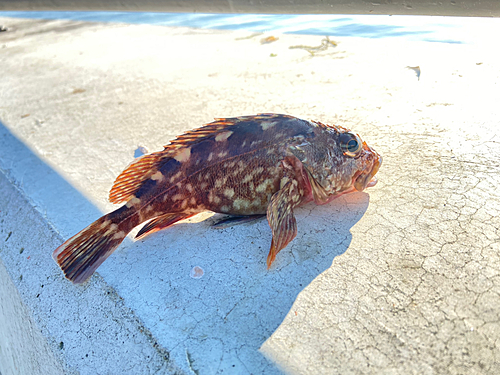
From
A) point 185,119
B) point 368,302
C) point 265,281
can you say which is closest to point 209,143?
point 265,281

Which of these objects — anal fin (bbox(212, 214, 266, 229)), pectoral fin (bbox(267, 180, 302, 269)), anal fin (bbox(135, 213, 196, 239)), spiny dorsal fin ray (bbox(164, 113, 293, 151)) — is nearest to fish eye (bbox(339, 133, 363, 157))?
pectoral fin (bbox(267, 180, 302, 269))

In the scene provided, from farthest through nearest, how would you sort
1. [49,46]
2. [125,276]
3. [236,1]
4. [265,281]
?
[49,46] < [236,1] < [125,276] < [265,281]

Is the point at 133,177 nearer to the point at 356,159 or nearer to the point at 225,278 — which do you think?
the point at 225,278

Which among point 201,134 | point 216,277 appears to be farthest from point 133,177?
point 216,277

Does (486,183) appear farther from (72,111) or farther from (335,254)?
(72,111)

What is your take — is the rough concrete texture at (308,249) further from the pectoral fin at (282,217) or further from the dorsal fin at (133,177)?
the dorsal fin at (133,177)

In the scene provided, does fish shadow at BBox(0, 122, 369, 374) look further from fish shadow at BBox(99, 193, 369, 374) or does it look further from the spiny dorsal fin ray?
the spiny dorsal fin ray
